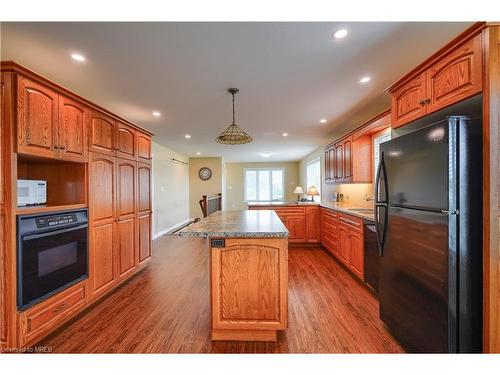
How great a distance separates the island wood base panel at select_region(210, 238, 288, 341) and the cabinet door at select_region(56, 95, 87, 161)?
166cm

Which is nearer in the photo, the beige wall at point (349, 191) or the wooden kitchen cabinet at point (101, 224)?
the wooden kitchen cabinet at point (101, 224)

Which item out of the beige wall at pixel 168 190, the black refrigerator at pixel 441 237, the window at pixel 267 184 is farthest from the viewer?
the window at pixel 267 184

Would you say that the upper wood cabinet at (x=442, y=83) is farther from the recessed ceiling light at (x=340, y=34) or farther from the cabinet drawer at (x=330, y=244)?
the cabinet drawer at (x=330, y=244)

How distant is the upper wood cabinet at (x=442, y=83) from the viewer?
133 cm

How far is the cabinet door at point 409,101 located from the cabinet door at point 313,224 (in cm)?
277

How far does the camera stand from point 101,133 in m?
2.50

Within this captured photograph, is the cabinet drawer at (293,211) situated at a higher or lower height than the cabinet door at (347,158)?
lower

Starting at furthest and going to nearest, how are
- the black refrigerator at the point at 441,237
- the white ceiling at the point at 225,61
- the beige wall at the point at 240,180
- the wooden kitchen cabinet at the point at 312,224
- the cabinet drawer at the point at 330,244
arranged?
the beige wall at the point at 240,180
the wooden kitchen cabinet at the point at 312,224
the cabinet drawer at the point at 330,244
the white ceiling at the point at 225,61
the black refrigerator at the point at 441,237

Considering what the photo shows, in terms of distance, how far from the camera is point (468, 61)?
1362mm

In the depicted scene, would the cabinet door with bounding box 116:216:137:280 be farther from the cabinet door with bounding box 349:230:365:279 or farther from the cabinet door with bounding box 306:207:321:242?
the cabinet door with bounding box 306:207:321:242

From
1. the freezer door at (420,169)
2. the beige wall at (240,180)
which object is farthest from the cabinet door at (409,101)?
the beige wall at (240,180)

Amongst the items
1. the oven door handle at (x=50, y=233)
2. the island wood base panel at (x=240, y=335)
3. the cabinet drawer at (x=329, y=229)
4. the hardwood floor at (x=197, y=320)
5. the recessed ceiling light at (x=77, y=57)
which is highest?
the recessed ceiling light at (x=77, y=57)

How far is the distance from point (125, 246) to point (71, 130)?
4.96ft

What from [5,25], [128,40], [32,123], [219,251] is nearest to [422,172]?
[219,251]
